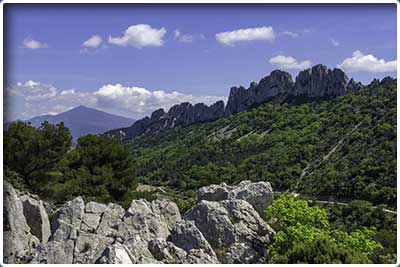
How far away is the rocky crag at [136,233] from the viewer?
10977mm

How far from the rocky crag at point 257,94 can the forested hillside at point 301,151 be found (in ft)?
13.8

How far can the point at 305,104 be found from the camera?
10712 centimetres

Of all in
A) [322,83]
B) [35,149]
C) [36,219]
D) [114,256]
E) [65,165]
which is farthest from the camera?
[322,83]

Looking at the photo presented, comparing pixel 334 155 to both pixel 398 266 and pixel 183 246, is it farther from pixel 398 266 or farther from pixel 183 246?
pixel 398 266

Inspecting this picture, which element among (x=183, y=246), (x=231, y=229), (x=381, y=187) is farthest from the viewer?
(x=381, y=187)

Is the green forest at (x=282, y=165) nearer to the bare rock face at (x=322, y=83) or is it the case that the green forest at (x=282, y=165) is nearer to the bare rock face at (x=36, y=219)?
the bare rock face at (x=322, y=83)

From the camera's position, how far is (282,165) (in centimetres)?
6756

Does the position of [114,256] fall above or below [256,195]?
above

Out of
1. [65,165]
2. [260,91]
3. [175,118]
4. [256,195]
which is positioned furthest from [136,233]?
[175,118]

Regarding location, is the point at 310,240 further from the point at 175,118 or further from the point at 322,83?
the point at 175,118

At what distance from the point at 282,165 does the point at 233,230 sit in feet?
183

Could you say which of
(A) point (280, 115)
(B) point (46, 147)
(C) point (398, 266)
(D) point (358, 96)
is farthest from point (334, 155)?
(C) point (398, 266)

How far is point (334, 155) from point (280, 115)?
40381mm

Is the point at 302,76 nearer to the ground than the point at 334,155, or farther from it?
farther from it
